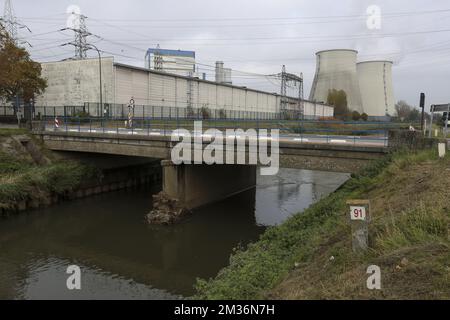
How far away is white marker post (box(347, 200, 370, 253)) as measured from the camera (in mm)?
6211

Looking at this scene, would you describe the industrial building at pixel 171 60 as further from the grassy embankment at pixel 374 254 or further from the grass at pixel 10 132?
the grassy embankment at pixel 374 254

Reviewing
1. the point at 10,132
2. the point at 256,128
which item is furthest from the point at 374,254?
the point at 10,132

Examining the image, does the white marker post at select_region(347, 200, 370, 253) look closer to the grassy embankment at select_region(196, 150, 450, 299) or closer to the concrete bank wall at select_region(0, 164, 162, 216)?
the grassy embankment at select_region(196, 150, 450, 299)

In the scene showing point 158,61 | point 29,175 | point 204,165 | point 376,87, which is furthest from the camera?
point 158,61

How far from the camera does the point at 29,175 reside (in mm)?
20016

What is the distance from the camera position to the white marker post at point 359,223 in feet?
20.4

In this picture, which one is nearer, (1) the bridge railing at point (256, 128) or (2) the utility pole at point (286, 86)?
(1) the bridge railing at point (256, 128)

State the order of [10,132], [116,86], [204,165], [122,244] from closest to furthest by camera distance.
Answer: [122,244] → [204,165] → [10,132] → [116,86]

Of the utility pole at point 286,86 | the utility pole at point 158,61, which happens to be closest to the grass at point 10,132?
the utility pole at point 286,86

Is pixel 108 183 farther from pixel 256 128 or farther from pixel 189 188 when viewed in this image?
pixel 256 128

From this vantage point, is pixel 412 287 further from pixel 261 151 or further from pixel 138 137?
pixel 138 137

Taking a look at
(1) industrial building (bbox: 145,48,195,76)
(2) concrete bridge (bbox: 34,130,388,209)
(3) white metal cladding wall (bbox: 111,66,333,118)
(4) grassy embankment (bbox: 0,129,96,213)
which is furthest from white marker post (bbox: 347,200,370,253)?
(1) industrial building (bbox: 145,48,195,76)

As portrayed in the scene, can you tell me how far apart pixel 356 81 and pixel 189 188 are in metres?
59.8

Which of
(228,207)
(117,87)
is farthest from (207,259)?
(117,87)
